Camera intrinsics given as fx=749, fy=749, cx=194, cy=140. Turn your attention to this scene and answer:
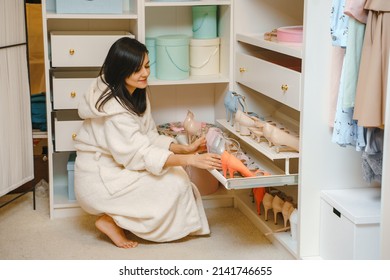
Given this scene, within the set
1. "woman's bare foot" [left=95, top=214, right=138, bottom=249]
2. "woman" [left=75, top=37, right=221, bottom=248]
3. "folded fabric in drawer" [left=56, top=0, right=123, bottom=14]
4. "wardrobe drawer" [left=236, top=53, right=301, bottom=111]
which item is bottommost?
"woman's bare foot" [left=95, top=214, right=138, bottom=249]

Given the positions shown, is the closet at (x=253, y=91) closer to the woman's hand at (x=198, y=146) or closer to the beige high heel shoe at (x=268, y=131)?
the beige high heel shoe at (x=268, y=131)

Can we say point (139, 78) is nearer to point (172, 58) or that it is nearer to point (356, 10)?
point (172, 58)

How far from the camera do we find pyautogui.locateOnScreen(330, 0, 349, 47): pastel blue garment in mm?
2443

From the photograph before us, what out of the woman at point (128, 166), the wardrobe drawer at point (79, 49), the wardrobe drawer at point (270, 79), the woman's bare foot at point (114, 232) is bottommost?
the woman's bare foot at point (114, 232)

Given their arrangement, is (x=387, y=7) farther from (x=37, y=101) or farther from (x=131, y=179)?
(x=37, y=101)

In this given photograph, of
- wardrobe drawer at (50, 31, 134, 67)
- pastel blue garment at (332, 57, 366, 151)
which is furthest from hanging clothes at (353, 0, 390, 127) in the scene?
wardrobe drawer at (50, 31, 134, 67)

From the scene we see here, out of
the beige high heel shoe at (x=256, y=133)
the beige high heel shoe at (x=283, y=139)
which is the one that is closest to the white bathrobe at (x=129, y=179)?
the beige high heel shoe at (x=256, y=133)

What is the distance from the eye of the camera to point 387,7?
2246 mm

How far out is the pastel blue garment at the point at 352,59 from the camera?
2.39 m

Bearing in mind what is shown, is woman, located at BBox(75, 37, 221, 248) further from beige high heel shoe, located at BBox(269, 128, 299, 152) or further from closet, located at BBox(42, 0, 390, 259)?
beige high heel shoe, located at BBox(269, 128, 299, 152)

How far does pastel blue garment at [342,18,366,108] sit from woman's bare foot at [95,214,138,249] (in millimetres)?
1119

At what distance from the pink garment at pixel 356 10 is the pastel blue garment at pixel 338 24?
74 mm

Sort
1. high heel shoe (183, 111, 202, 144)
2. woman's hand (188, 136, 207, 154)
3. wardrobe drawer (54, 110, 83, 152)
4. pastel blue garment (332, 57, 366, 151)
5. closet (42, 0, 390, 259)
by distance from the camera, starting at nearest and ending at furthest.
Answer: pastel blue garment (332, 57, 366, 151) → closet (42, 0, 390, 259) → woman's hand (188, 136, 207, 154) → high heel shoe (183, 111, 202, 144) → wardrobe drawer (54, 110, 83, 152)

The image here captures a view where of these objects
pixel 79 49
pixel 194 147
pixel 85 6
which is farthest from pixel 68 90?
pixel 194 147
